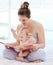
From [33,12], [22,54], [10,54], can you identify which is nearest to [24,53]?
[22,54]

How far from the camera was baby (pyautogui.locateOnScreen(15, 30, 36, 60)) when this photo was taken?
167 cm

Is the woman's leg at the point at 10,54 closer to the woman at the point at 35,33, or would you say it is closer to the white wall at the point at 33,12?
the woman at the point at 35,33

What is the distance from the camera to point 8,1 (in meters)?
3.48

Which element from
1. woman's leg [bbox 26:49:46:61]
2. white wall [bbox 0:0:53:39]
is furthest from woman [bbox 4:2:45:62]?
white wall [bbox 0:0:53:39]

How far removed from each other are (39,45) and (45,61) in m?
0.14

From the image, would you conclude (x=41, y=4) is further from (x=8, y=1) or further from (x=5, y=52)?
(x=5, y=52)

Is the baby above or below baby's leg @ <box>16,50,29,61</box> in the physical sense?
above

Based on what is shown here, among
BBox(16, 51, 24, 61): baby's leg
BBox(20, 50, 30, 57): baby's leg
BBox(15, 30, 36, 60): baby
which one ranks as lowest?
BBox(16, 51, 24, 61): baby's leg

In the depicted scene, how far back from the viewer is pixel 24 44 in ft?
5.52

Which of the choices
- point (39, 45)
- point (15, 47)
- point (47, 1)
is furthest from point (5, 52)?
point (47, 1)

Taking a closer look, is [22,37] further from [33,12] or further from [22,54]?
[33,12]

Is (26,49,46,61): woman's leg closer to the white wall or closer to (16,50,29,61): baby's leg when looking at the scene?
(16,50,29,61): baby's leg

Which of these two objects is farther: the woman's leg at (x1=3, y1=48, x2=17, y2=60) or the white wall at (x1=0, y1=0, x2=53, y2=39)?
the white wall at (x1=0, y1=0, x2=53, y2=39)

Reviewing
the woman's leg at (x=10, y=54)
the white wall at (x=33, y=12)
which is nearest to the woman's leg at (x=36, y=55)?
the woman's leg at (x=10, y=54)
